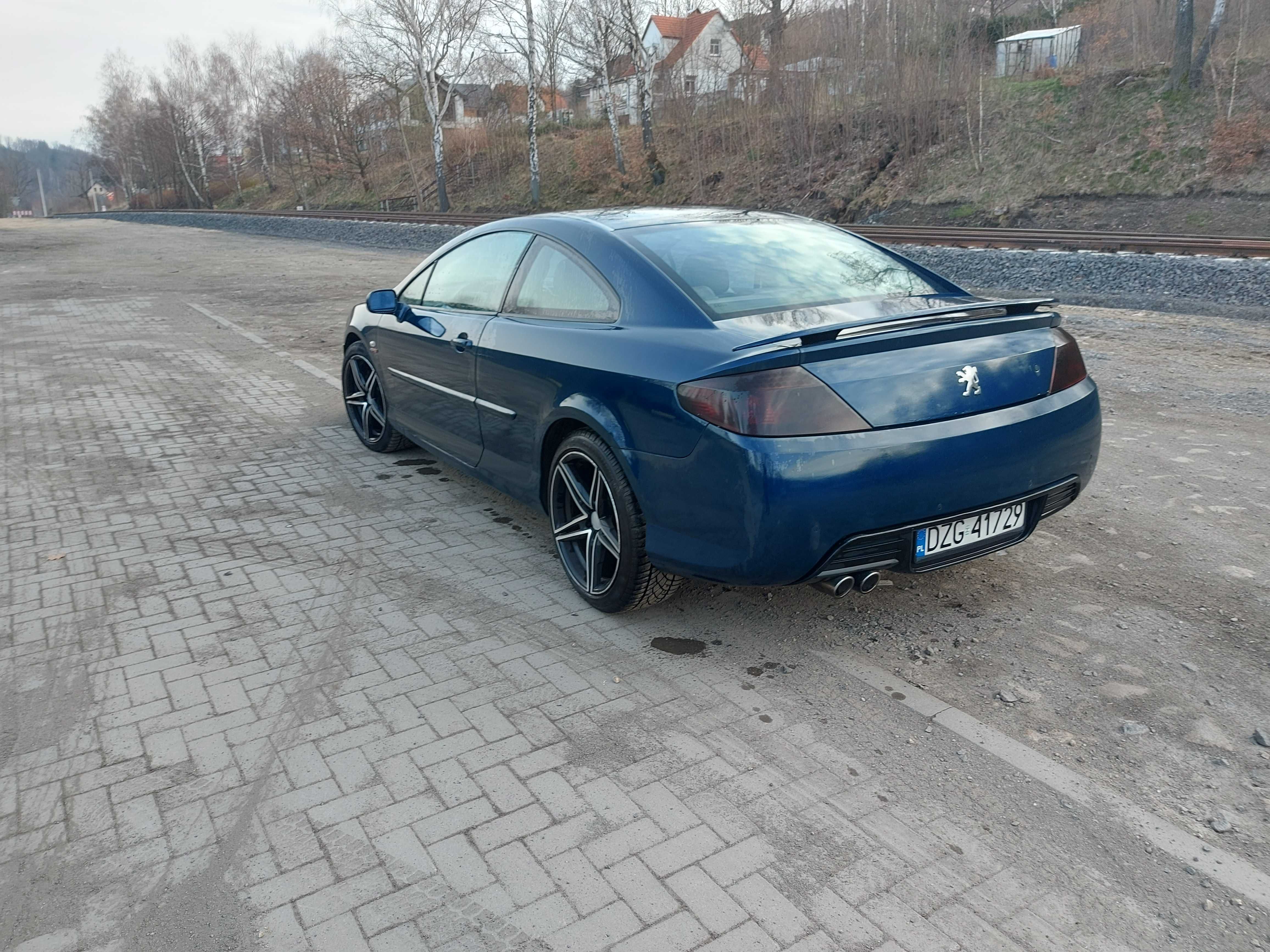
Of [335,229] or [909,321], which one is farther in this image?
[335,229]

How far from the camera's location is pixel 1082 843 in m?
2.54

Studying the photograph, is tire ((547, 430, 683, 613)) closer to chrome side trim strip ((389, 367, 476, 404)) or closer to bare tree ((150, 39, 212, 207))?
chrome side trim strip ((389, 367, 476, 404))

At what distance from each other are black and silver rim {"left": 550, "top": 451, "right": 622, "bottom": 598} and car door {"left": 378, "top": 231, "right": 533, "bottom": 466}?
79cm

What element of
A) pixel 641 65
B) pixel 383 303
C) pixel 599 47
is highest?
pixel 599 47

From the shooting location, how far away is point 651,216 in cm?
446

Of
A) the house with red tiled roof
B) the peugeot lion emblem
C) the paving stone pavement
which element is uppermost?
the house with red tiled roof

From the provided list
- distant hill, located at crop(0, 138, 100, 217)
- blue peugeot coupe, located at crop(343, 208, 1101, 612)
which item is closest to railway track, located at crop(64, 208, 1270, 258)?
blue peugeot coupe, located at crop(343, 208, 1101, 612)

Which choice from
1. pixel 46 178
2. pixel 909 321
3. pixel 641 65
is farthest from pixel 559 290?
pixel 46 178

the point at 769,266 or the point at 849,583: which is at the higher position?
the point at 769,266

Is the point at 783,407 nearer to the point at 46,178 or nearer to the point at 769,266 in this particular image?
the point at 769,266

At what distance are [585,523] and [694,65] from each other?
35.2m

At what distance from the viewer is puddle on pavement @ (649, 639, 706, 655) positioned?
3.68m

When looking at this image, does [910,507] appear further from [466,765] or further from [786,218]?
[786,218]

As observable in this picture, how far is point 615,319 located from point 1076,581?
232cm
